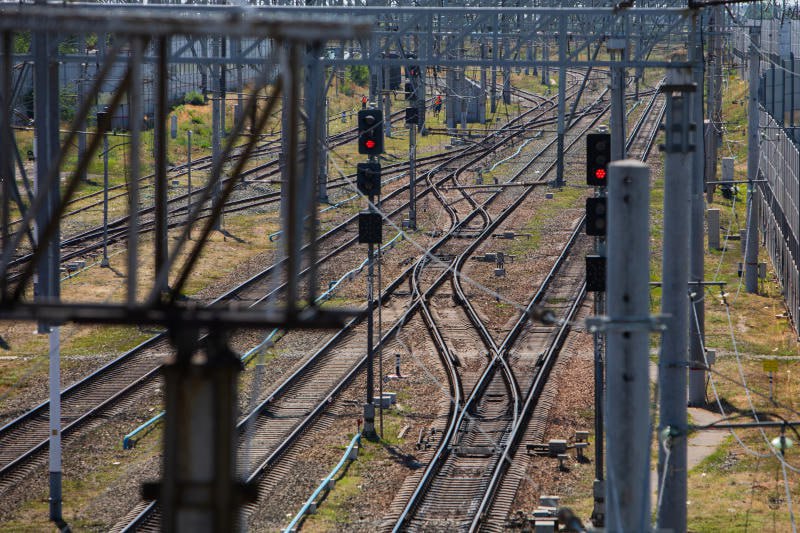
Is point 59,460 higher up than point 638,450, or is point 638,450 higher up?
point 638,450

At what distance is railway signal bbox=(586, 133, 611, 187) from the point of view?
1382 cm

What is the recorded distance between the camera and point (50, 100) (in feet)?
42.8

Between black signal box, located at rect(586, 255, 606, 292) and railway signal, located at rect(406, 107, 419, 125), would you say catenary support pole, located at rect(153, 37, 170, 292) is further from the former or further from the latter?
railway signal, located at rect(406, 107, 419, 125)

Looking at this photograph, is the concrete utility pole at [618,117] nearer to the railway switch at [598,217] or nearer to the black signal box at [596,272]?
the black signal box at [596,272]

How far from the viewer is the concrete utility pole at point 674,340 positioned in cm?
951

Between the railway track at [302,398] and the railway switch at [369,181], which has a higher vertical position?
the railway switch at [369,181]

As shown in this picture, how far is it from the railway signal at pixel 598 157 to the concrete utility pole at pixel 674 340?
13.1ft

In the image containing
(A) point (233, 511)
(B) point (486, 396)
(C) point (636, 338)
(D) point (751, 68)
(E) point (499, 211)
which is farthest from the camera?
(E) point (499, 211)

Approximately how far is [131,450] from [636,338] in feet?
31.9

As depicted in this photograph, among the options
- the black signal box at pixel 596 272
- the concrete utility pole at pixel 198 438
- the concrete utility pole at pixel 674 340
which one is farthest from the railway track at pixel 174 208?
the concrete utility pole at pixel 198 438

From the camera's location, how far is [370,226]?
57.3ft

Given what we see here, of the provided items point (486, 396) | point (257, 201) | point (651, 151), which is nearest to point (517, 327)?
point (486, 396)

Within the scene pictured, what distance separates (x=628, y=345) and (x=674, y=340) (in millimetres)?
2345

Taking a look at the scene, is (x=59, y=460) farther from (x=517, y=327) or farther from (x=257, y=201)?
(x=257, y=201)
